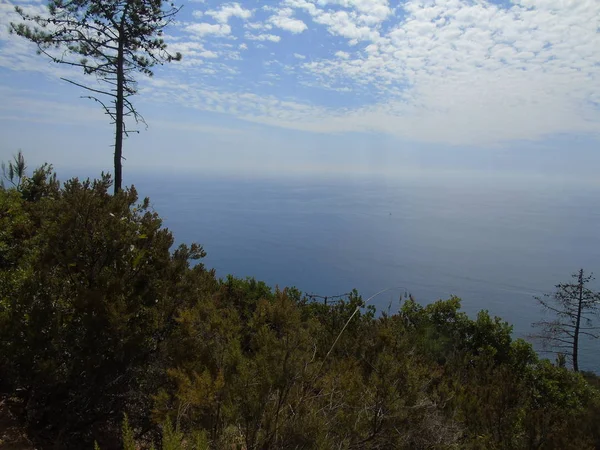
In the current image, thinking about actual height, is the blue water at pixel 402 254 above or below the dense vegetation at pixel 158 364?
below

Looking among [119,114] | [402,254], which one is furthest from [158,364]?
[402,254]

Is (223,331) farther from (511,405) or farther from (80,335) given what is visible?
(511,405)

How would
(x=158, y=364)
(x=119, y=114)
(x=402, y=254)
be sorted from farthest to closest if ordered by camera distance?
1. (x=402, y=254)
2. (x=119, y=114)
3. (x=158, y=364)

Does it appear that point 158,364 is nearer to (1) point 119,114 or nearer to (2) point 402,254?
(1) point 119,114

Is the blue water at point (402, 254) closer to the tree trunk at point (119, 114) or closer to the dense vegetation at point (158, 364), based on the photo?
the tree trunk at point (119, 114)

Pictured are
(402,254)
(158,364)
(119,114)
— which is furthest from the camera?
(402,254)

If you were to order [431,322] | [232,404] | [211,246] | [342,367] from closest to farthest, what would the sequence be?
[232,404] → [342,367] → [431,322] → [211,246]

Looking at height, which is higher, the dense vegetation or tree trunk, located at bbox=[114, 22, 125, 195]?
tree trunk, located at bbox=[114, 22, 125, 195]

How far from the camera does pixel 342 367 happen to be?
3846 mm

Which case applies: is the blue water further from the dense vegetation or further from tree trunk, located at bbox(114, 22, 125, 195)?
the dense vegetation

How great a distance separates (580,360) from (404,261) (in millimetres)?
57680

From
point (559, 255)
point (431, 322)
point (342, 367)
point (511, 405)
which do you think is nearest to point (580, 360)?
point (431, 322)

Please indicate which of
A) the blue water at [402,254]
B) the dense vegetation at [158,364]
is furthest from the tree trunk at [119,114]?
the blue water at [402,254]

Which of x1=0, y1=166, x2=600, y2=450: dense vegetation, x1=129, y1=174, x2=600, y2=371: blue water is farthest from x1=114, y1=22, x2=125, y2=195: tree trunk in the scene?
x1=129, y1=174, x2=600, y2=371: blue water
